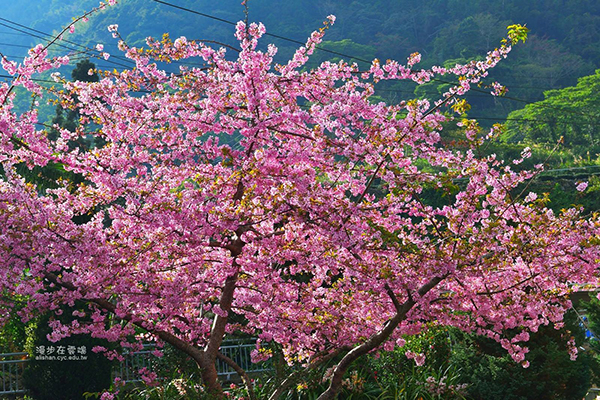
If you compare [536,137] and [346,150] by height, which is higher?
[536,137]

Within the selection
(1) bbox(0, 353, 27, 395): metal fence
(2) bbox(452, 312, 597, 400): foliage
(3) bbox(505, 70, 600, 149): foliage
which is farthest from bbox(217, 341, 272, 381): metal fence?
(3) bbox(505, 70, 600, 149): foliage

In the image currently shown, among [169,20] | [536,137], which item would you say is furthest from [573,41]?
[169,20]

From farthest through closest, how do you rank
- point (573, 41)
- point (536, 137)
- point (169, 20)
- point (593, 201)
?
point (169, 20), point (573, 41), point (536, 137), point (593, 201)

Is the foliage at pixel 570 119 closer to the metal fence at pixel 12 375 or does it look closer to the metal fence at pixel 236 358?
the metal fence at pixel 236 358

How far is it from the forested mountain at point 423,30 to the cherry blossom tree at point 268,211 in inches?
1754

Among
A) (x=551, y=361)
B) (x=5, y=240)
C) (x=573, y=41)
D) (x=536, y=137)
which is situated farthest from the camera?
(x=573, y=41)

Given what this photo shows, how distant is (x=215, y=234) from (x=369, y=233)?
1.40 m

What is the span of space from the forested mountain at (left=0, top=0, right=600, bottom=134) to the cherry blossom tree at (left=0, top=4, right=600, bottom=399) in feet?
146

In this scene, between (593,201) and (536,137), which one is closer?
(593,201)

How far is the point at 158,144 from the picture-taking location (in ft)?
19.1

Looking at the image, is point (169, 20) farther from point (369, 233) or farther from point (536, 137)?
point (369, 233)

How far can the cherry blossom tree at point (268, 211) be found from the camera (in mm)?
5262

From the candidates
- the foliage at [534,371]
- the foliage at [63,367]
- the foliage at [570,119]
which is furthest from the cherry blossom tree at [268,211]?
the foliage at [570,119]

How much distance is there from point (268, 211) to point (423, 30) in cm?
6923
